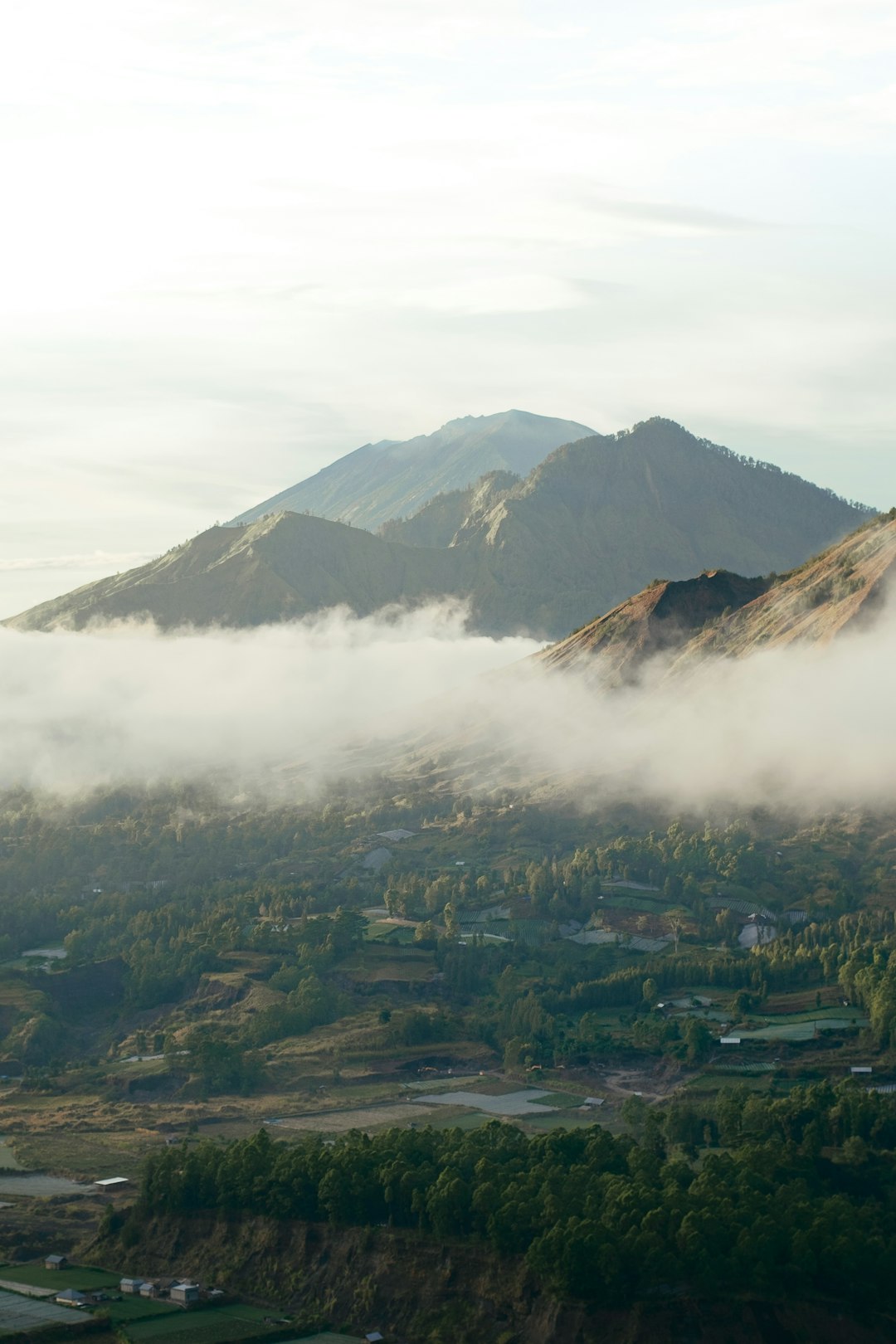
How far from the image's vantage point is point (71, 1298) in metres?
119

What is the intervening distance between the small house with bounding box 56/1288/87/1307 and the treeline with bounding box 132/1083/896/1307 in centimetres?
1405

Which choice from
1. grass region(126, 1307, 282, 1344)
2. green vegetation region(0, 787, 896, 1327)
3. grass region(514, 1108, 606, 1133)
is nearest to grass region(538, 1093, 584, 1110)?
green vegetation region(0, 787, 896, 1327)

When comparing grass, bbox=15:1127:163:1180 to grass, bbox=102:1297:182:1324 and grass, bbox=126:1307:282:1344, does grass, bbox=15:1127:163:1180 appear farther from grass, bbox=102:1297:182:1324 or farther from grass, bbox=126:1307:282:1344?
grass, bbox=126:1307:282:1344

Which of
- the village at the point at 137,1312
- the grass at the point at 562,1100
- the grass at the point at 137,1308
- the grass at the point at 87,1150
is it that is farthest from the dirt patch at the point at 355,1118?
the grass at the point at 137,1308

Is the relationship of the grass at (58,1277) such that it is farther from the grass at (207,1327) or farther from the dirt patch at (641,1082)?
the dirt patch at (641,1082)

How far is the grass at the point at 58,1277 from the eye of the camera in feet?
406

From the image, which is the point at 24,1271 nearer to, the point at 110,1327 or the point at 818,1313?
the point at 110,1327

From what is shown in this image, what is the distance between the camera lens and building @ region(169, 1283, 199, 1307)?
120562mm

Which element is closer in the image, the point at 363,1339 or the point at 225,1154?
the point at 363,1339

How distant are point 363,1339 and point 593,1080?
216ft

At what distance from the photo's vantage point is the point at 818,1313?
357ft

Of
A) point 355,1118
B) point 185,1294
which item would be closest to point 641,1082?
point 355,1118

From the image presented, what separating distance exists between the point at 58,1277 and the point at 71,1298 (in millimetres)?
7434

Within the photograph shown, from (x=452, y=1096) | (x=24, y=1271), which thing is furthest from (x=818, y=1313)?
(x=452, y=1096)
